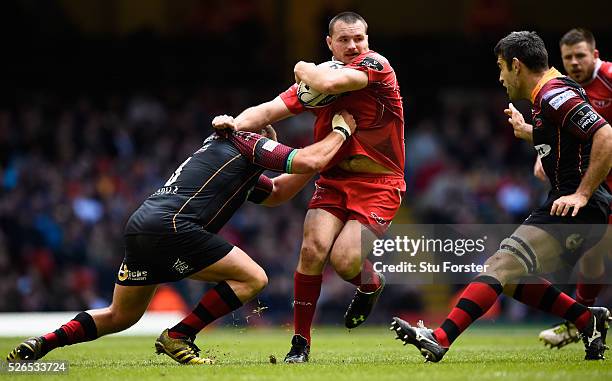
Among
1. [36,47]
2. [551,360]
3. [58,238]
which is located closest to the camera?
[551,360]

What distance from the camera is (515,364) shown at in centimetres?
727

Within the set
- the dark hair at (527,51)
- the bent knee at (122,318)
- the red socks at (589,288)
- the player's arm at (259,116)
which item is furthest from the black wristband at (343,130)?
the red socks at (589,288)

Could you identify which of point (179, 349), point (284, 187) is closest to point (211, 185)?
point (284, 187)

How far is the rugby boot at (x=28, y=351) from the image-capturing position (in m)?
7.42

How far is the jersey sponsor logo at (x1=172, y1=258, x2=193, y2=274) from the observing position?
735 centimetres

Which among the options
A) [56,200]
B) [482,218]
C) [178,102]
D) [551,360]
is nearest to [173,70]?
[178,102]

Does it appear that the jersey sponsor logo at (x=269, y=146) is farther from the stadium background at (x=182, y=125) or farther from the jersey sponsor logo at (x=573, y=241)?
the stadium background at (x=182, y=125)

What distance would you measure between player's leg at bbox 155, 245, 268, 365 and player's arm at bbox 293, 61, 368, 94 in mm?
1323

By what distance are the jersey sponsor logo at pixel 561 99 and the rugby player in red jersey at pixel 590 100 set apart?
1.82 metres

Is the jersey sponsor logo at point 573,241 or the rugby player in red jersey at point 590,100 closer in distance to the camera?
the jersey sponsor logo at point 573,241

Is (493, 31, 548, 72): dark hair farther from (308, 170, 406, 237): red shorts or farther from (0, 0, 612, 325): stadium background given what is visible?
(0, 0, 612, 325): stadium background

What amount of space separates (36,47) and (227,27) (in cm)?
352

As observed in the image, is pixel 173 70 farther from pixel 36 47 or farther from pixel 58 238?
pixel 58 238

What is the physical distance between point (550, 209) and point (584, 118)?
2.20 feet
